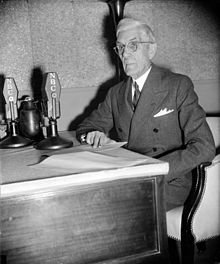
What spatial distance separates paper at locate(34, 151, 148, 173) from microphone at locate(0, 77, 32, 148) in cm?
52

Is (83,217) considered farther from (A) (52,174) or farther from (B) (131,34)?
(B) (131,34)

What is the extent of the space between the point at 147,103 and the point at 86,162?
2.39 feet

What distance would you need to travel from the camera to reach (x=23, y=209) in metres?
1.21

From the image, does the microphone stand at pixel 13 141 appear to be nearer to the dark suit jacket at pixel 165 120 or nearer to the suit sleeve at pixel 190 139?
the dark suit jacket at pixel 165 120

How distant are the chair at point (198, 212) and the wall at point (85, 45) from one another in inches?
55.4

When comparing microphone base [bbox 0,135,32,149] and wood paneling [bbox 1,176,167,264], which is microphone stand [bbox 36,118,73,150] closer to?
microphone base [bbox 0,135,32,149]

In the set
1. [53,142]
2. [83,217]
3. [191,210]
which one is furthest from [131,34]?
[83,217]

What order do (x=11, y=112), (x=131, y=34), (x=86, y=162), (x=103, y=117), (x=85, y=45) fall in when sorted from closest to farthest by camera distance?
(x=86, y=162), (x=11, y=112), (x=131, y=34), (x=103, y=117), (x=85, y=45)

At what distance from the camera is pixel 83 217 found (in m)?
1.26

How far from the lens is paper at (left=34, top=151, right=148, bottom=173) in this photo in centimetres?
132

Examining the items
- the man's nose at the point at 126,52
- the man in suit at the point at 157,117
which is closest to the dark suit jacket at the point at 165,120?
the man in suit at the point at 157,117

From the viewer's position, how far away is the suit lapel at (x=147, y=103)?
199 cm

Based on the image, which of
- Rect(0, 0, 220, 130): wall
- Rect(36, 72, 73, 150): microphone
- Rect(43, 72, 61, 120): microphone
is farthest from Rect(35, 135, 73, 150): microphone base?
Rect(0, 0, 220, 130): wall

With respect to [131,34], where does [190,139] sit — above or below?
below
